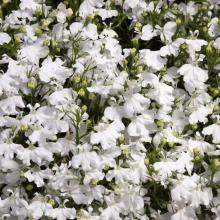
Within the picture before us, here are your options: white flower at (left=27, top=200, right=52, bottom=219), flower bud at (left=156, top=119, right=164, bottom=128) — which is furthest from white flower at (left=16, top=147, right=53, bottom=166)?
flower bud at (left=156, top=119, right=164, bottom=128)

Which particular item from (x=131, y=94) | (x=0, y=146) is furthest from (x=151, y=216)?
(x=0, y=146)

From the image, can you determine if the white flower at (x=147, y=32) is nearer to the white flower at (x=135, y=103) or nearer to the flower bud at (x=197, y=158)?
the white flower at (x=135, y=103)

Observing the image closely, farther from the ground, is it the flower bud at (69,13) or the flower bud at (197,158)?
the flower bud at (69,13)

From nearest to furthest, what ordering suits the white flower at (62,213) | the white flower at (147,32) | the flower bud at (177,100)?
the white flower at (62,213) < the flower bud at (177,100) < the white flower at (147,32)

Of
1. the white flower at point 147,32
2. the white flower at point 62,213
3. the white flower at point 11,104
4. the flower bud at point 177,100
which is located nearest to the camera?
the white flower at point 62,213

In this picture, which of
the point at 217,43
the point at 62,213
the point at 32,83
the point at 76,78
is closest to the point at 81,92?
the point at 76,78

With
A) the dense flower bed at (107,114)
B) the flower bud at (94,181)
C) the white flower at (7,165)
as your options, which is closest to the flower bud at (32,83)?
the dense flower bed at (107,114)

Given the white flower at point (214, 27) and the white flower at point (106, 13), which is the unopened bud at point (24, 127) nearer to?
the white flower at point (106, 13)

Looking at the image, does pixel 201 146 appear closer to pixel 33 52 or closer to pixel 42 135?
pixel 42 135

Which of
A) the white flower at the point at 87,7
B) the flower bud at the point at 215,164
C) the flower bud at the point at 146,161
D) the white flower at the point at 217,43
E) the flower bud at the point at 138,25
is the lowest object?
the flower bud at the point at 146,161

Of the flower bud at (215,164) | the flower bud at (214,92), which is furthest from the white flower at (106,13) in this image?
the flower bud at (215,164)

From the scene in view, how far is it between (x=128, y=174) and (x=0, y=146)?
390mm

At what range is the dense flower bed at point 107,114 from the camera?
66.6 inches

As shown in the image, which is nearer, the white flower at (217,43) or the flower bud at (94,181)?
the flower bud at (94,181)
